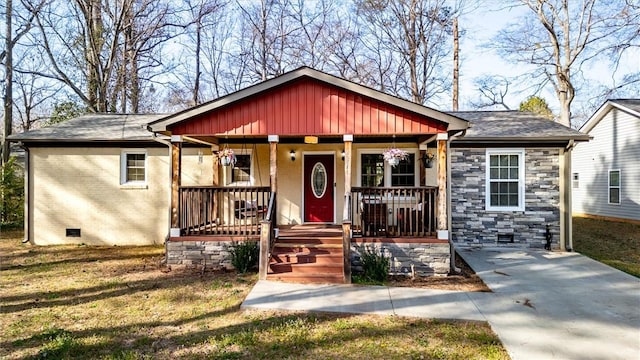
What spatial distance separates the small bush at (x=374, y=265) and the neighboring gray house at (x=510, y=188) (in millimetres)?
3541

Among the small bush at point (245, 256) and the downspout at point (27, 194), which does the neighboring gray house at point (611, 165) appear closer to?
the small bush at point (245, 256)

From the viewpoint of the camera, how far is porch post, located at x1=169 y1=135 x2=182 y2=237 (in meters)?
8.01

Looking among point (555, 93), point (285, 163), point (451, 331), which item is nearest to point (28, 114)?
point (285, 163)

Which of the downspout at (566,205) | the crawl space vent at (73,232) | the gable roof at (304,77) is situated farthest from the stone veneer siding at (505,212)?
the crawl space vent at (73,232)

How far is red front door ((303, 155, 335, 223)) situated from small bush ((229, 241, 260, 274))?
9.14 ft

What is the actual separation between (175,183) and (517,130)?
8.86 meters

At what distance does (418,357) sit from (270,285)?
10.7ft

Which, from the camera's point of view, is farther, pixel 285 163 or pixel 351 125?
pixel 285 163

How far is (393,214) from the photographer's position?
25.9 ft

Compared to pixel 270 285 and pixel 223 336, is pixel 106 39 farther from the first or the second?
pixel 223 336

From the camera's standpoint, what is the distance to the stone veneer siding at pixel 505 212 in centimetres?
976

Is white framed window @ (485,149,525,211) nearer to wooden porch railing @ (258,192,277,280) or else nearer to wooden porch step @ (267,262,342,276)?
wooden porch step @ (267,262,342,276)

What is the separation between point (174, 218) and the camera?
8102mm

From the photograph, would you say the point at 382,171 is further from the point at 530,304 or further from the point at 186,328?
the point at 186,328
